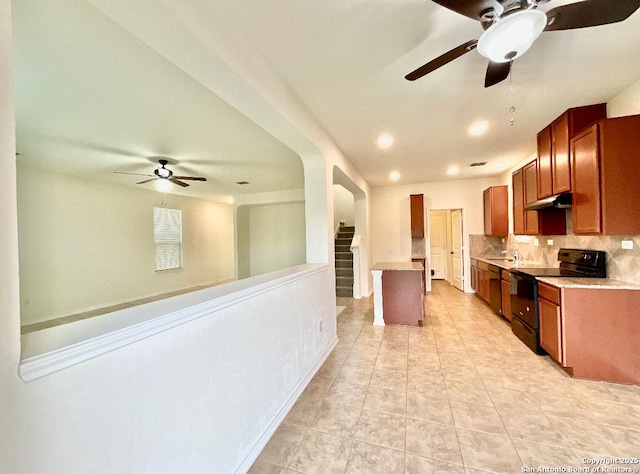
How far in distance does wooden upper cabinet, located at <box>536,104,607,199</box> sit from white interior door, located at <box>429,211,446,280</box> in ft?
15.3

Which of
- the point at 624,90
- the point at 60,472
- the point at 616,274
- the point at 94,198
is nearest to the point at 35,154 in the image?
the point at 94,198

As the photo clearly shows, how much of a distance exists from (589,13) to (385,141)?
7.44 feet

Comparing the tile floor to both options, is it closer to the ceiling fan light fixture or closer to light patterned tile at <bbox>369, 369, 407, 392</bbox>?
light patterned tile at <bbox>369, 369, 407, 392</bbox>

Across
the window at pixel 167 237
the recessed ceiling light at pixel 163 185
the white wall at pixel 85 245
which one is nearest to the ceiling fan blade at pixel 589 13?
the recessed ceiling light at pixel 163 185

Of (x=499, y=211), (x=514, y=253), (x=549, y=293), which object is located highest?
(x=499, y=211)

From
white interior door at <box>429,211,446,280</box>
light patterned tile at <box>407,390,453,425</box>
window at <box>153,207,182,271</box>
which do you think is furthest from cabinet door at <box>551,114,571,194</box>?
window at <box>153,207,182,271</box>

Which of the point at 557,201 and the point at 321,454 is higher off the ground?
the point at 557,201

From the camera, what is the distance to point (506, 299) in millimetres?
3799

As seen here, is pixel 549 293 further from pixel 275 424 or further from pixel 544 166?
pixel 275 424

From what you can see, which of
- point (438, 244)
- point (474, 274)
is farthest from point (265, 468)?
point (438, 244)

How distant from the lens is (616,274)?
8.34 feet

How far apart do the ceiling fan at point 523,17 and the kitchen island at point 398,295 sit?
Answer: 9.38 ft

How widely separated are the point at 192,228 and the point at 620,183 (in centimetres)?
795

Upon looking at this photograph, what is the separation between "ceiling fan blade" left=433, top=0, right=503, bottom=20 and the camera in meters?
1.22
